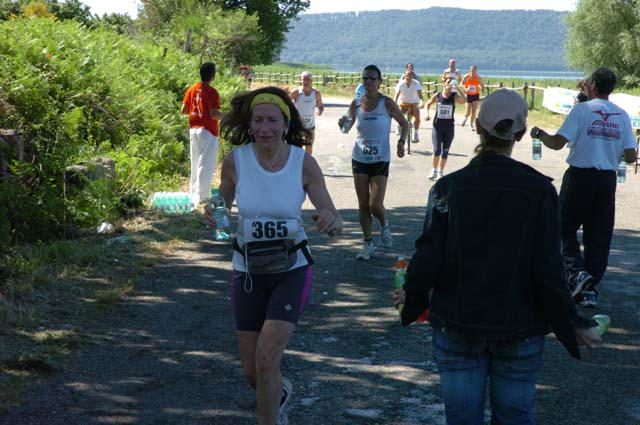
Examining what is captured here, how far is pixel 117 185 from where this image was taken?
39.9 ft

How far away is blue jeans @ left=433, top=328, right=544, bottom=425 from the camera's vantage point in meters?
3.33

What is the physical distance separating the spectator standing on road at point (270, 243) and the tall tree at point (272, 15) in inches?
1952

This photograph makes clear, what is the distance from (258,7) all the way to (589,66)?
67.3 ft

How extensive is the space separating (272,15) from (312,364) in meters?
53.8

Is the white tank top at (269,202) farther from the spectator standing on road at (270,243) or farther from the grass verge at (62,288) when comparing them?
the grass verge at (62,288)

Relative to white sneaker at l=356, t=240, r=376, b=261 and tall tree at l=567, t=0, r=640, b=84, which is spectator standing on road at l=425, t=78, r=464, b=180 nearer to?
white sneaker at l=356, t=240, r=376, b=261

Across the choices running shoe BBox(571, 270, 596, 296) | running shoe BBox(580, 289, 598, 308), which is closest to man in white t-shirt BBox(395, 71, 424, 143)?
running shoe BBox(580, 289, 598, 308)

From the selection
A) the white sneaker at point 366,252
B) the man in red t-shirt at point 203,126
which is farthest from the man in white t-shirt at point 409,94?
the white sneaker at point 366,252

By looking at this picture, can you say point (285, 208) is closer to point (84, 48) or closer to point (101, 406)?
point (101, 406)

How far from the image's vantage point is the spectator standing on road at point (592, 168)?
751 cm

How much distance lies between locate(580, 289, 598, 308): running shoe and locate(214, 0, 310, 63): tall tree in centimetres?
4729

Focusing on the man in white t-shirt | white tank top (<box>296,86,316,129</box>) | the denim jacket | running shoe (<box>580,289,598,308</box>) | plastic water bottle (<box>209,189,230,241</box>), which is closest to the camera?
the denim jacket

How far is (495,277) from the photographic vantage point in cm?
326

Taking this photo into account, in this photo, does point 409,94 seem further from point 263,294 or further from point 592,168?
point 263,294
